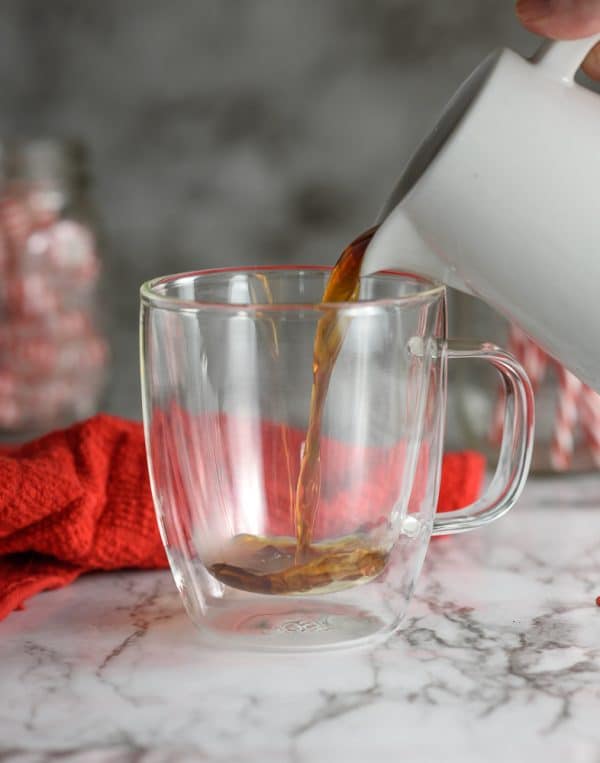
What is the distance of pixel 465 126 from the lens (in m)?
0.60

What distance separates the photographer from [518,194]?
2.02 feet

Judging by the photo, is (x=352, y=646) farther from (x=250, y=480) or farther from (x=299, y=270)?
(x=299, y=270)

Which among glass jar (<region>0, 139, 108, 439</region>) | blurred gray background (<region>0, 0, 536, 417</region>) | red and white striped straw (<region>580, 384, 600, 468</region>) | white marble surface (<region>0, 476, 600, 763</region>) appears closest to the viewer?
white marble surface (<region>0, 476, 600, 763</region>)

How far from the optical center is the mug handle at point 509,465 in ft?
2.35

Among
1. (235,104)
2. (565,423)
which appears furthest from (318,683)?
(235,104)

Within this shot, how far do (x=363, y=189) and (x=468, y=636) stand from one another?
2.46 feet

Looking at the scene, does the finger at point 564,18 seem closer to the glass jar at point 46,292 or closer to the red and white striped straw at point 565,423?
the red and white striped straw at point 565,423

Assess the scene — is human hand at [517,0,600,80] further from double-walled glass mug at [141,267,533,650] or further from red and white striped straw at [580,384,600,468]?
red and white striped straw at [580,384,600,468]

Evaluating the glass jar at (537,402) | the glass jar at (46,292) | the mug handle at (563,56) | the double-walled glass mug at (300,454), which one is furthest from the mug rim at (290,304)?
the glass jar at (46,292)

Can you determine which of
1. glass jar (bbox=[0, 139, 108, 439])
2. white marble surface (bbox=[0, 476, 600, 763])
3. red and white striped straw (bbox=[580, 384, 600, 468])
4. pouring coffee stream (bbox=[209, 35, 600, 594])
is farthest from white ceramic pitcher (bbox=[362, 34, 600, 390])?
glass jar (bbox=[0, 139, 108, 439])

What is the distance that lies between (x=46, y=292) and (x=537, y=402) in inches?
18.7

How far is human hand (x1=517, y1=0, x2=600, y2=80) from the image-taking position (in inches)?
24.1

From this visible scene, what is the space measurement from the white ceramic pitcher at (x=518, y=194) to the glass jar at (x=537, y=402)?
39cm

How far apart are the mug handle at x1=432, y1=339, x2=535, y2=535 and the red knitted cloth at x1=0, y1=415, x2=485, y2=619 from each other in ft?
0.49
